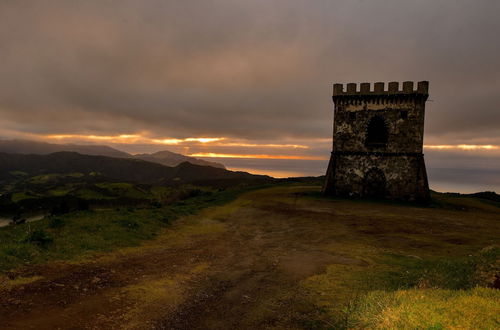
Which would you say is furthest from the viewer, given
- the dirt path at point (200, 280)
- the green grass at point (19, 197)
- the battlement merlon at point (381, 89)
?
the green grass at point (19, 197)

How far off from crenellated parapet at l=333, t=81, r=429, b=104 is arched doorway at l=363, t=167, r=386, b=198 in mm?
7353

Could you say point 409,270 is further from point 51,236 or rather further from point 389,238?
point 51,236

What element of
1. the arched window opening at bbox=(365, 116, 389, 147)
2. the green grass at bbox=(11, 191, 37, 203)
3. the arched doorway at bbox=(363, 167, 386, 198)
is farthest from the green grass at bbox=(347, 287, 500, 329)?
the green grass at bbox=(11, 191, 37, 203)

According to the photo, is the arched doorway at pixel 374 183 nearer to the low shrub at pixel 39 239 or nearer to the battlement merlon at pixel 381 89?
the battlement merlon at pixel 381 89

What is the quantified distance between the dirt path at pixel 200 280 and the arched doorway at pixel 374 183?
12.8 m

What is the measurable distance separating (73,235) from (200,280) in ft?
21.5

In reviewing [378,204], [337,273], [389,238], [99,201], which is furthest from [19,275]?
[99,201]

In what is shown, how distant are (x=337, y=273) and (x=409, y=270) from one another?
2524 mm

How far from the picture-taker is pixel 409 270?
9797 mm

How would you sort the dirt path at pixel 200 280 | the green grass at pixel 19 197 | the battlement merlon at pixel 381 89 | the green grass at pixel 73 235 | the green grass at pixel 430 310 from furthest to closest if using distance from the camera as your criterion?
the green grass at pixel 19 197, the battlement merlon at pixel 381 89, the green grass at pixel 73 235, the dirt path at pixel 200 280, the green grass at pixel 430 310

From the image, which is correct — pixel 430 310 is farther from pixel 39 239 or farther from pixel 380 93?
pixel 380 93

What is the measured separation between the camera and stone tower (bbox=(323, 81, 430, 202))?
28.5m

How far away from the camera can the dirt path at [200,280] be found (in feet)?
21.6

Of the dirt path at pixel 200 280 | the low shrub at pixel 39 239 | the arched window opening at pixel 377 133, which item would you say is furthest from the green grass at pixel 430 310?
the arched window opening at pixel 377 133
